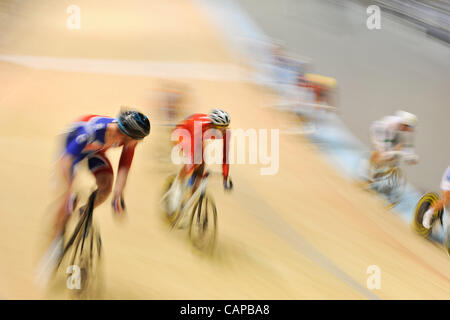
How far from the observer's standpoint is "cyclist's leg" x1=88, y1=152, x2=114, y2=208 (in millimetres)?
2648

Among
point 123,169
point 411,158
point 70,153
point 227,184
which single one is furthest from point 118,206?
point 411,158

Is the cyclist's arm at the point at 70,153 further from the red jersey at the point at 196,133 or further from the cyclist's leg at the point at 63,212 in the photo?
the red jersey at the point at 196,133

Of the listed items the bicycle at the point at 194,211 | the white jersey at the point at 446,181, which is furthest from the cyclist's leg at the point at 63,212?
the white jersey at the point at 446,181

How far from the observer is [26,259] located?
9.14 feet

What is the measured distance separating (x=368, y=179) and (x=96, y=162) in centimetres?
207

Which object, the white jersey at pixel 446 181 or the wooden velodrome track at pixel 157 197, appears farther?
the white jersey at pixel 446 181

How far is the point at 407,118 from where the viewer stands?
354 cm

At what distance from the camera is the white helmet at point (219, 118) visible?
298 centimetres

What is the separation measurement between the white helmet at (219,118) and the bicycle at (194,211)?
35 centimetres

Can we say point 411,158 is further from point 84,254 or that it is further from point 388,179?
point 84,254

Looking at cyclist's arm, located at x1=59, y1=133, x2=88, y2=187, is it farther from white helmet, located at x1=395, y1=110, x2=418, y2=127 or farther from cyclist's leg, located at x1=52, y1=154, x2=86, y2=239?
white helmet, located at x1=395, y1=110, x2=418, y2=127

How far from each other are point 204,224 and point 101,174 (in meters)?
0.79

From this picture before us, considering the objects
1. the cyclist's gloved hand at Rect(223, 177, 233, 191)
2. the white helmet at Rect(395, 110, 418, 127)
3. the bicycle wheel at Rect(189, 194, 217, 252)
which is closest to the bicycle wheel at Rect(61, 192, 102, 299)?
the bicycle wheel at Rect(189, 194, 217, 252)

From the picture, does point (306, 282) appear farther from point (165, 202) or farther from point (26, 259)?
point (26, 259)
